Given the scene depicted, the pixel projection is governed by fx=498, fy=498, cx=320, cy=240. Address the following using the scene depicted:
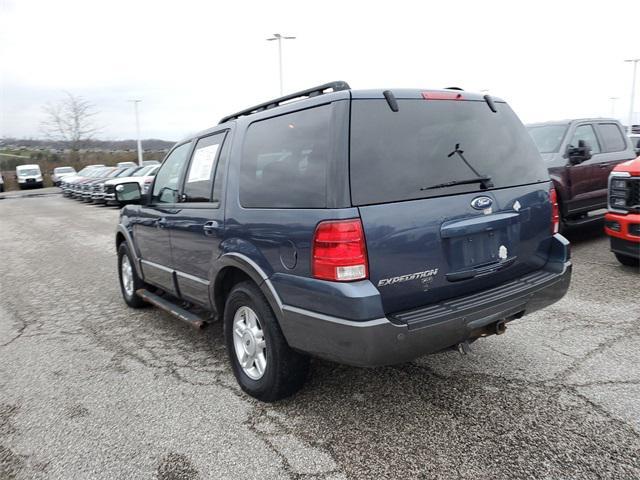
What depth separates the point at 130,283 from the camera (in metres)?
5.73

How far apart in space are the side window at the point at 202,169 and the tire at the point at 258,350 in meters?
0.92

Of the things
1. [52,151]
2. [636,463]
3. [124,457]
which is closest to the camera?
[636,463]

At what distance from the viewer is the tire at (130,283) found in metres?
5.50

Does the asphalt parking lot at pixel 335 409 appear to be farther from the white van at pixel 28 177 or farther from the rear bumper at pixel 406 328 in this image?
the white van at pixel 28 177

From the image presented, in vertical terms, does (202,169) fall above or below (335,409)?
above

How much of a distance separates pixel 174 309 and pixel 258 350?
1.46 metres

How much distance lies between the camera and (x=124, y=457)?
2795 millimetres

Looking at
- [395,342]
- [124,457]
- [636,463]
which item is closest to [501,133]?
[395,342]

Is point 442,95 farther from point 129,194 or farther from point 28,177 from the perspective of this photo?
point 28,177

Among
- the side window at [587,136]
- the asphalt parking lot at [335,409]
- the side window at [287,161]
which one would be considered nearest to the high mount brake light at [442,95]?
the side window at [287,161]

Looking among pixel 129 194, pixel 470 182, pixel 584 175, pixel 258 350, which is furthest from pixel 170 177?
pixel 584 175

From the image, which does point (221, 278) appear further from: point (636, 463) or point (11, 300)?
point (11, 300)

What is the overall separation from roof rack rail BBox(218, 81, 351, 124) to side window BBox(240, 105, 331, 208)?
0.20 m

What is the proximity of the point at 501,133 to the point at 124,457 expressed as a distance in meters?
3.05
